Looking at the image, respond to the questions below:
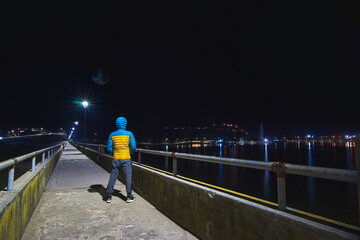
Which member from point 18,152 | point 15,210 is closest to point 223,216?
point 15,210

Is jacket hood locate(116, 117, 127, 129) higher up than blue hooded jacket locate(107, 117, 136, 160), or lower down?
higher up

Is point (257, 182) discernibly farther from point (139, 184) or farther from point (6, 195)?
point (6, 195)

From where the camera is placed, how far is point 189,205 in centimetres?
415

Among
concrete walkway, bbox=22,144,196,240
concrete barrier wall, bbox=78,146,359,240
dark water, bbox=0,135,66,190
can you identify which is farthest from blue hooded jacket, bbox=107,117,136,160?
dark water, bbox=0,135,66,190

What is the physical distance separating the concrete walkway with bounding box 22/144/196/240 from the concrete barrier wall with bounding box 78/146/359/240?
0.96 feet

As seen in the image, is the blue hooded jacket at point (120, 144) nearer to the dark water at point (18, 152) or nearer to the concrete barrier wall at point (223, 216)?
the concrete barrier wall at point (223, 216)

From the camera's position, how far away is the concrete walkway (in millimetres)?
3986

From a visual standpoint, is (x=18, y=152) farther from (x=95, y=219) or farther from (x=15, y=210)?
(x=15, y=210)

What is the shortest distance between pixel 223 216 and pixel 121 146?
3268mm

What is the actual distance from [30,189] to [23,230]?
958 millimetres

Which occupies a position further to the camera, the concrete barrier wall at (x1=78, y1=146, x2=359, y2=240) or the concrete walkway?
the concrete walkway

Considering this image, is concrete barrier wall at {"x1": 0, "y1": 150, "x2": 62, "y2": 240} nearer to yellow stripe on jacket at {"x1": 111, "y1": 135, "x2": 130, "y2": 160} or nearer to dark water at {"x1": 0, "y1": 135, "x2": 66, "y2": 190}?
yellow stripe on jacket at {"x1": 111, "y1": 135, "x2": 130, "y2": 160}

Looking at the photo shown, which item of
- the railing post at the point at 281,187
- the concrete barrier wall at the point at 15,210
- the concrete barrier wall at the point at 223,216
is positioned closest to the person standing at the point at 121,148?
the concrete barrier wall at the point at 223,216

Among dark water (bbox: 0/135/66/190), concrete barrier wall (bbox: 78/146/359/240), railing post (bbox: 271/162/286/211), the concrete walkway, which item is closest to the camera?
concrete barrier wall (bbox: 78/146/359/240)
